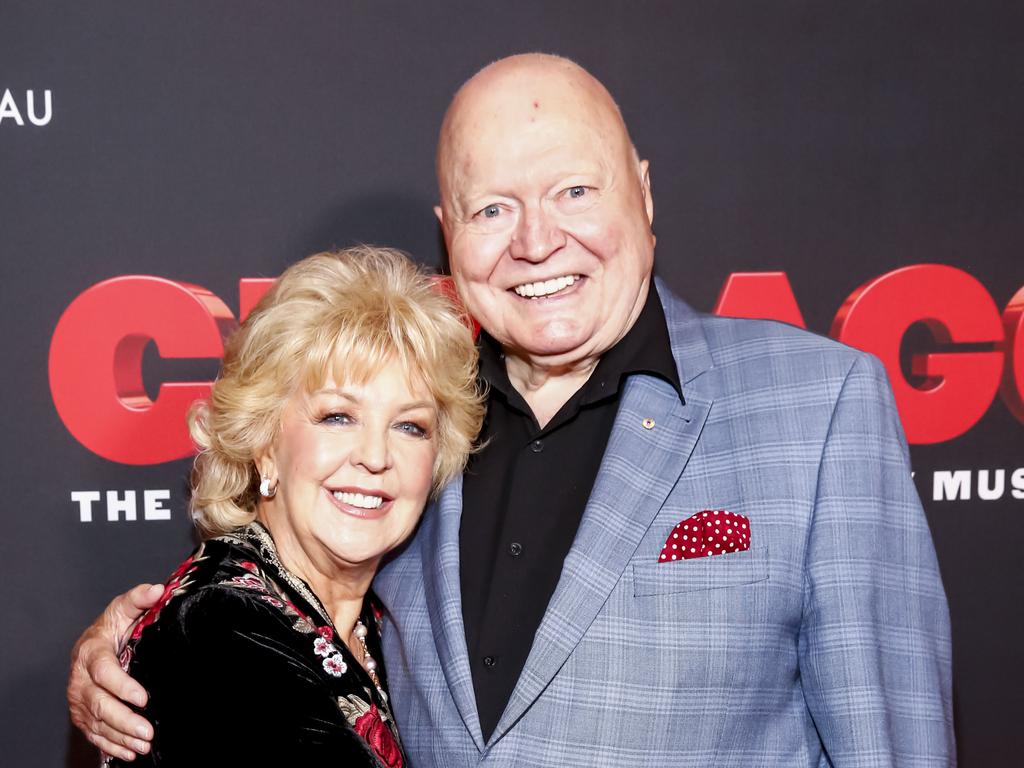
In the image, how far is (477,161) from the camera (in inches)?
Result: 76.7

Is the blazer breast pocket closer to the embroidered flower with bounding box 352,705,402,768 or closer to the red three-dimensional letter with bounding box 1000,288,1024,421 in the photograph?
the embroidered flower with bounding box 352,705,402,768

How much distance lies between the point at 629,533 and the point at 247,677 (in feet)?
2.11

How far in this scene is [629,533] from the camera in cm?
175

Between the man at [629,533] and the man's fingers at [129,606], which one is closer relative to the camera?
the man at [629,533]

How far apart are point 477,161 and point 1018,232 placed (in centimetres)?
150

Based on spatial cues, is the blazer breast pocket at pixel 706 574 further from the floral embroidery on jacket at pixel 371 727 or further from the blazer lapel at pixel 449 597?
the floral embroidery on jacket at pixel 371 727

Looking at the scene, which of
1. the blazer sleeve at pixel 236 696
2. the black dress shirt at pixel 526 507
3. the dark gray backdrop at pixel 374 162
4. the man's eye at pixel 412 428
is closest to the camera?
the blazer sleeve at pixel 236 696

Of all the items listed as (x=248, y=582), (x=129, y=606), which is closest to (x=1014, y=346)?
(x=248, y=582)

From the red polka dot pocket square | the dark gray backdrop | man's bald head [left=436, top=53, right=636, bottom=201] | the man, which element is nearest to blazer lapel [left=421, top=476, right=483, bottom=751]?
the man

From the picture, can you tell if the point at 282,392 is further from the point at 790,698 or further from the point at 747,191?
the point at 747,191

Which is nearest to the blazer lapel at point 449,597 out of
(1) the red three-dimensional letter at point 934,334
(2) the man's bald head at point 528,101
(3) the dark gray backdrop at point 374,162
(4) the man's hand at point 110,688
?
(4) the man's hand at point 110,688

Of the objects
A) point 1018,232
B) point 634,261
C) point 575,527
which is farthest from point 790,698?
point 1018,232

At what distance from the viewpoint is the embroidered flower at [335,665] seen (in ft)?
5.77

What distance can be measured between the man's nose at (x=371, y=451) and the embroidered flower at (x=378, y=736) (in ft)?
1.34
